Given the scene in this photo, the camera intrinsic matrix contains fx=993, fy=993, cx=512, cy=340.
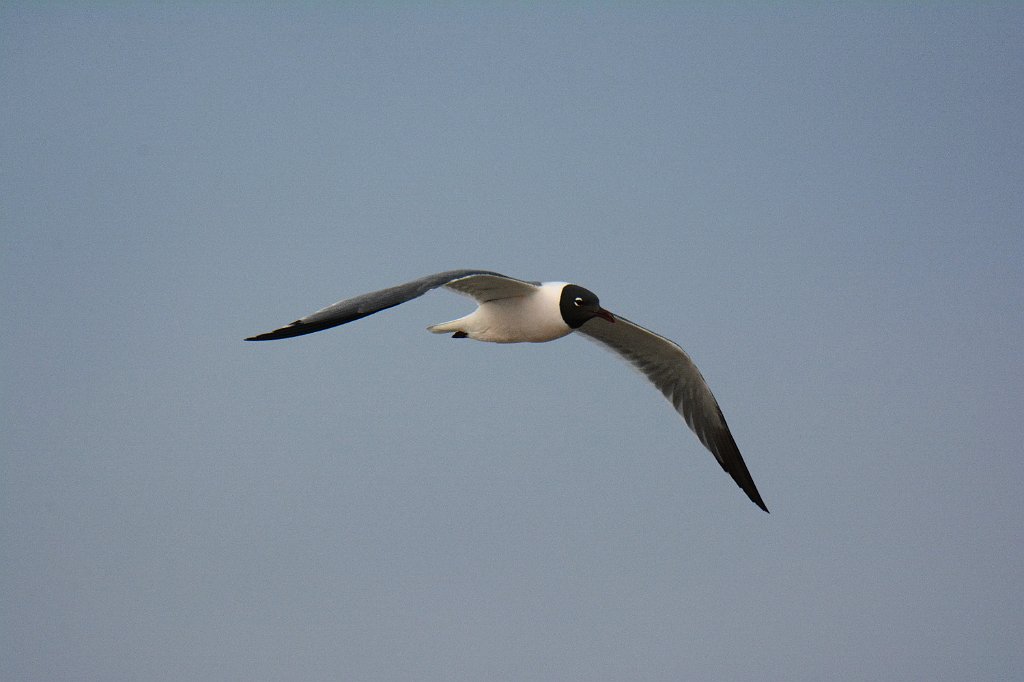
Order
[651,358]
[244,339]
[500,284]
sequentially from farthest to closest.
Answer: [651,358] → [500,284] → [244,339]

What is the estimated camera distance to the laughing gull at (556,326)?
5.34 meters

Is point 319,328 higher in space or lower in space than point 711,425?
higher

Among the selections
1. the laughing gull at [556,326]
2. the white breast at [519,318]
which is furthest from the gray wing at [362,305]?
the white breast at [519,318]

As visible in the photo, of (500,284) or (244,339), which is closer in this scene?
(244,339)

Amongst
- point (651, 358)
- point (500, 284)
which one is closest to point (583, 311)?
point (500, 284)

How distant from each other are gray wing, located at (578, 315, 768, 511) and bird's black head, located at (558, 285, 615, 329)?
110 centimetres

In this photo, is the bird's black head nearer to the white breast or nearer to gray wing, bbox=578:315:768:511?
the white breast

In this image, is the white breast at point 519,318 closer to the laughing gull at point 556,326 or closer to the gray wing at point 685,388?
the laughing gull at point 556,326

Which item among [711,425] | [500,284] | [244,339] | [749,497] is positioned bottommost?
[749,497]

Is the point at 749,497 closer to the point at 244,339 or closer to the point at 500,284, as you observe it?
the point at 500,284

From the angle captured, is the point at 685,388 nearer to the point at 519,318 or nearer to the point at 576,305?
the point at 576,305

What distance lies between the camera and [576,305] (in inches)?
262

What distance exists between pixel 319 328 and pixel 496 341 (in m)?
1.84

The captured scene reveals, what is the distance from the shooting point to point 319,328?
5.25 m
